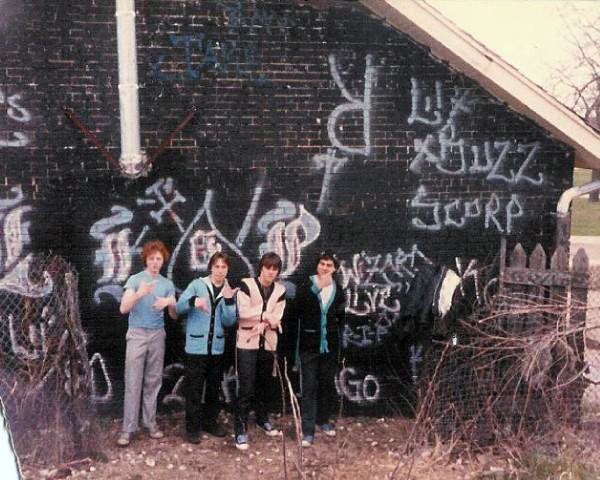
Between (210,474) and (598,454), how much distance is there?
338 cm

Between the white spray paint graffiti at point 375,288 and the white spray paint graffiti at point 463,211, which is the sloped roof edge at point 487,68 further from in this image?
the white spray paint graffiti at point 375,288

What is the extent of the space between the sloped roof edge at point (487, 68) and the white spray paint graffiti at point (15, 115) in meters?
3.48

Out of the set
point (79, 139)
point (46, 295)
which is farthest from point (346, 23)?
point (46, 295)

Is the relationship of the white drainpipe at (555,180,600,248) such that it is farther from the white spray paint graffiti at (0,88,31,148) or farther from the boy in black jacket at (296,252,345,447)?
the white spray paint graffiti at (0,88,31,148)

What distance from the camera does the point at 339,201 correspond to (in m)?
7.96

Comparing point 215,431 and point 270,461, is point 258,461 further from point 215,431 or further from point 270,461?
point 215,431

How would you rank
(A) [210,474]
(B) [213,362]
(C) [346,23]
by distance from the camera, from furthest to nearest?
(C) [346,23]
(B) [213,362]
(A) [210,474]

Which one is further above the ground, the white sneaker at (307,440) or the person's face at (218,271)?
the person's face at (218,271)

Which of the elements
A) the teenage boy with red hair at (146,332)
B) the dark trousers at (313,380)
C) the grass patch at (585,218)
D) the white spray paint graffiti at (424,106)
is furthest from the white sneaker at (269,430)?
the grass patch at (585,218)

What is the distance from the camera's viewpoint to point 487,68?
7445mm

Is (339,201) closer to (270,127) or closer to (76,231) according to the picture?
(270,127)

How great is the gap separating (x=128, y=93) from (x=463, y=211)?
3.64 meters

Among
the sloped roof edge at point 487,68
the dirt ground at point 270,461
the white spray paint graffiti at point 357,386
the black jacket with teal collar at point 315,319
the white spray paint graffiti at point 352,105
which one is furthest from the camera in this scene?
the white spray paint graffiti at point 357,386

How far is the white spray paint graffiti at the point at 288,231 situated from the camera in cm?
788
